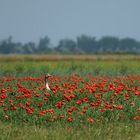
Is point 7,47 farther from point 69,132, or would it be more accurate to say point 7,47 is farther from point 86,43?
point 69,132

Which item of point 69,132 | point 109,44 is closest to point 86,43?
point 109,44

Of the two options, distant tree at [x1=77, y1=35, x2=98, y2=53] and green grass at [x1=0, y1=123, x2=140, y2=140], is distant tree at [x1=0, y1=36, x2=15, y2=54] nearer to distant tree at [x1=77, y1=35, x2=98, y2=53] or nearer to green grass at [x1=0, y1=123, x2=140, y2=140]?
distant tree at [x1=77, y1=35, x2=98, y2=53]

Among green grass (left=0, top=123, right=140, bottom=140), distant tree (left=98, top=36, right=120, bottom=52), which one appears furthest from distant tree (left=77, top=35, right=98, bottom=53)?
green grass (left=0, top=123, right=140, bottom=140)

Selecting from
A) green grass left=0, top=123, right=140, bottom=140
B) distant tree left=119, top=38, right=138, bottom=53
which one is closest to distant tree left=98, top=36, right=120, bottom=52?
distant tree left=119, top=38, right=138, bottom=53

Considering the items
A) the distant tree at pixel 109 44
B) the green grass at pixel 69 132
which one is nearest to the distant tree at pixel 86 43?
the distant tree at pixel 109 44

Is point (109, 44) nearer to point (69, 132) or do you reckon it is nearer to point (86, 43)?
point (86, 43)

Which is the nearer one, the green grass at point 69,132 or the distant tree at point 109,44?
the green grass at point 69,132

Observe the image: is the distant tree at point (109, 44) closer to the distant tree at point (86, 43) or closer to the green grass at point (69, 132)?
the distant tree at point (86, 43)

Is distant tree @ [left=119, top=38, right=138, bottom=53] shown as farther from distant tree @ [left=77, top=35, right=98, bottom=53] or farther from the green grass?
the green grass

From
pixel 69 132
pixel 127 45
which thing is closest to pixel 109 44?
pixel 127 45

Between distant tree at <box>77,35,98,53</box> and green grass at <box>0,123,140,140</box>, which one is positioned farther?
distant tree at <box>77,35,98,53</box>

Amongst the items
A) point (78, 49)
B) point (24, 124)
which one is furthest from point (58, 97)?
point (78, 49)

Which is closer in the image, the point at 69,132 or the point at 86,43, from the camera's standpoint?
the point at 69,132

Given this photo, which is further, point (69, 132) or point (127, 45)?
point (127, 45)
